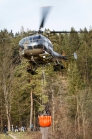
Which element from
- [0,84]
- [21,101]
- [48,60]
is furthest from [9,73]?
[48,60]

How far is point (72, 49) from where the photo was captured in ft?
241

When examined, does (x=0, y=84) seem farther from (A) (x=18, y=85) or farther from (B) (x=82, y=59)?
(B) (x=82, y=59)

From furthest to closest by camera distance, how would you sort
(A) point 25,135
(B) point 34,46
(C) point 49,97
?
1. (C) point 49,97
2. (A) point 25,135
3. (B) point 34,46

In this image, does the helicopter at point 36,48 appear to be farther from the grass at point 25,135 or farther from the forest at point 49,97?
the grass at point 25,135

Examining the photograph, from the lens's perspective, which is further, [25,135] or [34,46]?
[25,135]

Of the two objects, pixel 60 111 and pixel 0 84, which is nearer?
pixel 60 111

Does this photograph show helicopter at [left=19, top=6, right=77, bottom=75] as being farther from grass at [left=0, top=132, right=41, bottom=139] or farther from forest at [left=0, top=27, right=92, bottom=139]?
grass at [left=0, top=132, right=41, bottom=139]

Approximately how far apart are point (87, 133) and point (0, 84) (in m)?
13.0

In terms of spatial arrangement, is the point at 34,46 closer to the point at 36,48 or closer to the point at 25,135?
the point at 36,48

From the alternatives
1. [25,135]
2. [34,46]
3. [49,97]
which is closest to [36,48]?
[34,46]

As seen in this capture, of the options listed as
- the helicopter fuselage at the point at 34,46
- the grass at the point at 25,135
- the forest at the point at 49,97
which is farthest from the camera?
the forest at the point at 49,97

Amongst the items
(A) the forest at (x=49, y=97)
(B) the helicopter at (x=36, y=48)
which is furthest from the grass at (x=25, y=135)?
(B) the helicopter at (x=36, y=48)

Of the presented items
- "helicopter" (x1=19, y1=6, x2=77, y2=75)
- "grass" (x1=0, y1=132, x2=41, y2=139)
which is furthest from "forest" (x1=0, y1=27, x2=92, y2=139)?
"helicopter" (x1=19, y1=6, x2=77, y2=75)

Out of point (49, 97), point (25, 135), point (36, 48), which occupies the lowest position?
point (25, 135)
